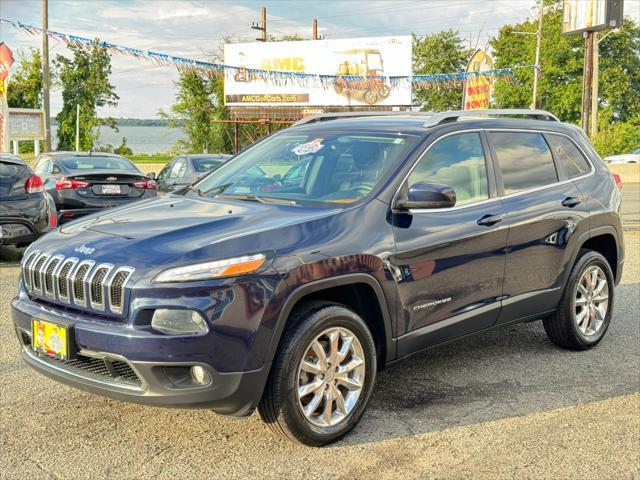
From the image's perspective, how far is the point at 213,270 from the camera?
3.61 meters

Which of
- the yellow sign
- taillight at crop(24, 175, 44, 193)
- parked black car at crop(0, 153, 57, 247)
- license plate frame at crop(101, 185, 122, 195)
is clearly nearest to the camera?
parked black car at crop(0, 153, 57, 247)

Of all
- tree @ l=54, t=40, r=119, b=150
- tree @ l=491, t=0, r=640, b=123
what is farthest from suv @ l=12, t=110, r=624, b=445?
tree @ l=491, t=0, r=640, b=123

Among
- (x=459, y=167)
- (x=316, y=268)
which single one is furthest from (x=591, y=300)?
(x=316, y=268)

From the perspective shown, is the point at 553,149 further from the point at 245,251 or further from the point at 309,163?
the point at 245,251

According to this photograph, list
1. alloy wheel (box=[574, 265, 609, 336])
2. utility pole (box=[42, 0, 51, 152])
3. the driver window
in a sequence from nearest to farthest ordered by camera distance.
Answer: the driver window → alloy wheel (box=[574, 265, 609, 336]) → utility pole (box=[42, 0, 51, 152])

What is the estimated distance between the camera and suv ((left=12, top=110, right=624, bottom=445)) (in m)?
3.61

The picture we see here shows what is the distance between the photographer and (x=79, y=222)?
456 cm

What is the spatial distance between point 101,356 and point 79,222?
1177 mm

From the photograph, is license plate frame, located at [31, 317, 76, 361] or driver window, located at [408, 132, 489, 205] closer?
license plate frame, located at [31, 317, 76, 361]

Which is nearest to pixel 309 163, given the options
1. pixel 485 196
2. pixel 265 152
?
pixel 265 152

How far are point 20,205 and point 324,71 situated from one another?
36.5 metres

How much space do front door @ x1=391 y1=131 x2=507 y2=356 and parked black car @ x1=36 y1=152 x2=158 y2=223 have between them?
8.96 meters

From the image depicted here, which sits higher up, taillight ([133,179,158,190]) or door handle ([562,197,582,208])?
door handle ([562,197,582,208])

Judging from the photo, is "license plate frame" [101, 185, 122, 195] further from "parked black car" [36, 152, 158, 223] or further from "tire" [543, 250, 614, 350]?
"tire" [543, 250, 614, 350]
